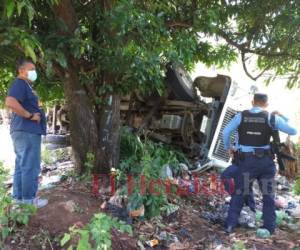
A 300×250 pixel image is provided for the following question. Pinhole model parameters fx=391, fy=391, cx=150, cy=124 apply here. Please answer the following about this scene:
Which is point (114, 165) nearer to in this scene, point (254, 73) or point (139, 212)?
point (139, 212)

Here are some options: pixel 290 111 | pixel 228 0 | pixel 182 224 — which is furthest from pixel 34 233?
pixel 290 111

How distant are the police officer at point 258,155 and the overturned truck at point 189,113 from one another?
201cm

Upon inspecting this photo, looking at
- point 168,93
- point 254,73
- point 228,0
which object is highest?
point 228,0

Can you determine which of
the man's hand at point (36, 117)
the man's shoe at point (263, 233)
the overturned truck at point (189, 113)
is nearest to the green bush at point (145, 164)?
the overturned truck at point (189, 113)

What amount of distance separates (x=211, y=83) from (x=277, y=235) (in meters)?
3.38

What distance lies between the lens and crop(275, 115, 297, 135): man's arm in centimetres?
439

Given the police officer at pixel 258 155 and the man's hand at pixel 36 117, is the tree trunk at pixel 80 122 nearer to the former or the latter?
the man's hand at pixel 36 117

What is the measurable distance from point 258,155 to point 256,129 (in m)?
0.30

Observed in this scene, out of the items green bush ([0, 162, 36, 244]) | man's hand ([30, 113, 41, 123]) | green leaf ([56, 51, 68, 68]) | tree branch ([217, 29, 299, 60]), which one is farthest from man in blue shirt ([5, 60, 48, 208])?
tree branch ([217, 29, 299, 60])

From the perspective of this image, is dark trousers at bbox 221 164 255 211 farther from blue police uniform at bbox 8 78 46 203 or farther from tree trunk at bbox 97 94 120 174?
blue police uniform at bbox 8 78 46 203

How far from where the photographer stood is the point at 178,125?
6.89 meters

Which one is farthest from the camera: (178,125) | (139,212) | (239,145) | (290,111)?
(290,111)

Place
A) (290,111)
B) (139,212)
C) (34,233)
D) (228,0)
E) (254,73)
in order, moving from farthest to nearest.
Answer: (290,111) → (254,73) → (228,0) → (139,212) → (34,233)

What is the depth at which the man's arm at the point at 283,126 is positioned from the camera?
4.39m
